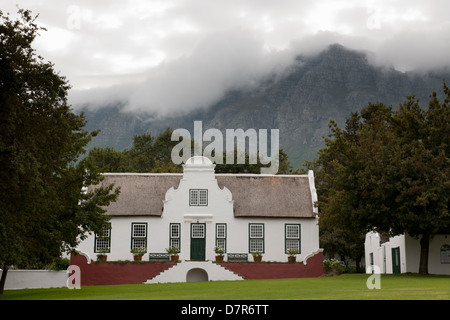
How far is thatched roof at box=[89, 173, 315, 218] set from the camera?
44219 mm

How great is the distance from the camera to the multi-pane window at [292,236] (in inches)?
1738

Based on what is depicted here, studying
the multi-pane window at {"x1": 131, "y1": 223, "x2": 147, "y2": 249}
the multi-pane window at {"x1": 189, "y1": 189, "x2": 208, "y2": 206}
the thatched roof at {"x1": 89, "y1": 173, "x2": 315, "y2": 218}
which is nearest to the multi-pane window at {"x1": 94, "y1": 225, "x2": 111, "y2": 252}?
the thatched roof at {"x1": 89, "y1": 173, "x2": 315, "y2": 218}

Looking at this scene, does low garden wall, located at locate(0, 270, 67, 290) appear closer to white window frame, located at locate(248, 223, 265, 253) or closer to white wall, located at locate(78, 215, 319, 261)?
white wall, located at locate(78, 215, 319, 261)

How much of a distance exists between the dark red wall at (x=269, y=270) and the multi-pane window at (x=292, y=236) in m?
2.14

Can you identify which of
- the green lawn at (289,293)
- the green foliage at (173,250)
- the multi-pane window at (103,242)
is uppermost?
the multi-pane window at (103,242)

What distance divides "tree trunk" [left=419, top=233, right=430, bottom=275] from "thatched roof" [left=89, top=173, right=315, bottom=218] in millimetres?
10744

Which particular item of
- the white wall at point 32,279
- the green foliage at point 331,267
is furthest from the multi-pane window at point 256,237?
the white wall at point 32,279

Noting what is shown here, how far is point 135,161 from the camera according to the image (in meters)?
82.4

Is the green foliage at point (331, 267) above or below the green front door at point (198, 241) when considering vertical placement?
below

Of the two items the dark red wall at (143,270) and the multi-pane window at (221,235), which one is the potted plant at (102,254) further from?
the multi-pane window at (221,235)

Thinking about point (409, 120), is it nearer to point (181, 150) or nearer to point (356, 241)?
point (356, 241)

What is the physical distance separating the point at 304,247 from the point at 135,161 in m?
42.6
